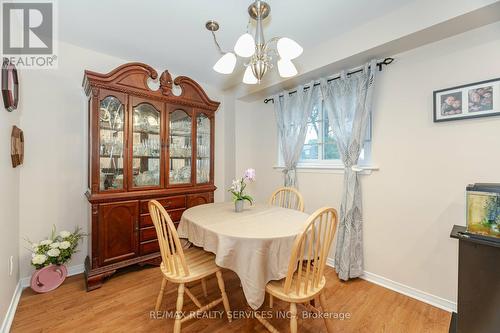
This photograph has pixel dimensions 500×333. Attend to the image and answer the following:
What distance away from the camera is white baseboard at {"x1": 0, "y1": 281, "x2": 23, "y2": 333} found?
5.03 ft

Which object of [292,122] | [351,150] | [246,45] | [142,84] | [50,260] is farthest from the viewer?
[292,122]

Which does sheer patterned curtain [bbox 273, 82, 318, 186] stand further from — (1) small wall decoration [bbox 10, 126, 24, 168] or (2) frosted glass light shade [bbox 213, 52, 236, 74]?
(1) small wall decoration [bbox 10, 126, 24, 168]

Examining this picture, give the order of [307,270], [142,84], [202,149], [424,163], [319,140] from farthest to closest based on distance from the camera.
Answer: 1. [202,149]
2. [319,140]
3. [142,84]
4. [424,163]
5. [307,270]

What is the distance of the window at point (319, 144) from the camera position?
8.64 ft

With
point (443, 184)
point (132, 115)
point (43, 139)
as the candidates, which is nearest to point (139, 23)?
point (132, 115)

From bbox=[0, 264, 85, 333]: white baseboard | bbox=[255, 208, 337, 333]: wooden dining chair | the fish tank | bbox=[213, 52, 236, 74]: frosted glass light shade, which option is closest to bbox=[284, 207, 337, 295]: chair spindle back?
bbox=[255, 208, 337, 333]: wooden dining chair

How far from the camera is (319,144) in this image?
9.06ft

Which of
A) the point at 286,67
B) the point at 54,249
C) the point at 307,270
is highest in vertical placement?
the point at 286,67

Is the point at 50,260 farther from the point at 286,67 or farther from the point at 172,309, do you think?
the point at 286,67

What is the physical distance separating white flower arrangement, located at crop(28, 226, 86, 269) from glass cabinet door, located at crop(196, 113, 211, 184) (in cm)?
142

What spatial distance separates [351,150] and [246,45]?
4.81ft

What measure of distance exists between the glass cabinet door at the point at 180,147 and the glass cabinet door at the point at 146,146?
16 cm

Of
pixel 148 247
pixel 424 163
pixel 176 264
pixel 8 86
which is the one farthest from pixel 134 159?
pixel 424 163

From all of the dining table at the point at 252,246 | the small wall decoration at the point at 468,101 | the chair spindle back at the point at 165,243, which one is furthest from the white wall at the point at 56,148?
the small wall decoration at the point at 468,101
